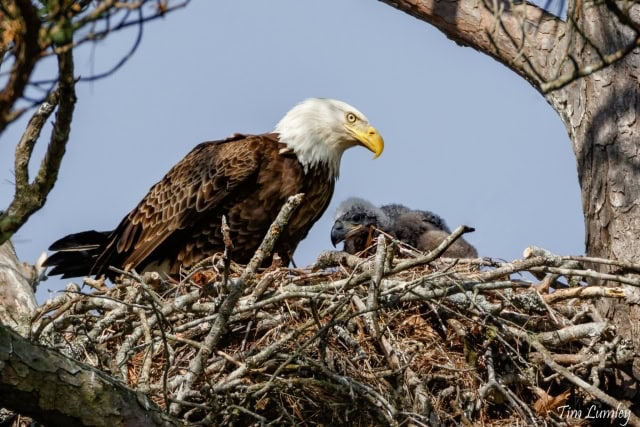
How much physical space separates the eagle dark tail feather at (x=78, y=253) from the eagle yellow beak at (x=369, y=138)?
1.76 meters

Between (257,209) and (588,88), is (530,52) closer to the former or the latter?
(588,88)

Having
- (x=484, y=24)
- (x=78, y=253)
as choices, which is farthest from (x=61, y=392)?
(x=78, y=253)

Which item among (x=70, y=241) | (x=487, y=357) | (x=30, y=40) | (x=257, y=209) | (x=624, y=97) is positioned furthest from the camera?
(x=70, y=241)

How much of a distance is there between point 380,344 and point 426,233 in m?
2.23

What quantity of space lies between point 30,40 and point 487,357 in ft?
10.0

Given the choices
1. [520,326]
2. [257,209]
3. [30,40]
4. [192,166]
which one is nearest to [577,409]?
[520,326]

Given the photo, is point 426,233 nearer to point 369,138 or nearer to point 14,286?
point 369,138

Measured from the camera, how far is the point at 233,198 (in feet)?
21.5

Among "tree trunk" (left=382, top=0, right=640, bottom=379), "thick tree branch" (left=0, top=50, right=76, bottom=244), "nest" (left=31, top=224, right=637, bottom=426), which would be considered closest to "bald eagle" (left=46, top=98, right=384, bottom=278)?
"nest" (left=31, top=224, right=637, bottom=426)

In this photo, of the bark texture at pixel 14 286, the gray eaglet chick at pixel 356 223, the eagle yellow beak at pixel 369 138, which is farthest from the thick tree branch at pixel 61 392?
the eagle yellow beak at pixel 369 138

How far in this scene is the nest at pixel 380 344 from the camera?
4.46m

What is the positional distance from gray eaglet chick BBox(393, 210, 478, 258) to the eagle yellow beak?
0.58 meters

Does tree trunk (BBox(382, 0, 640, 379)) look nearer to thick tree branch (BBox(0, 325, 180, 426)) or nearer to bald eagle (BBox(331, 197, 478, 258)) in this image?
bald eagle (BBox(331, 197, 478, 258))

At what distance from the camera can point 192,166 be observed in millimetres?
6812
